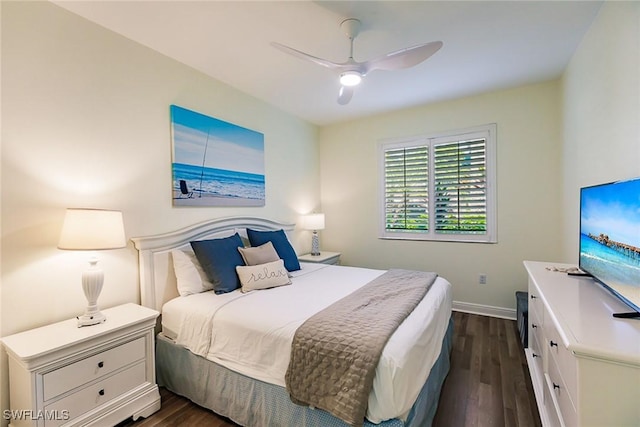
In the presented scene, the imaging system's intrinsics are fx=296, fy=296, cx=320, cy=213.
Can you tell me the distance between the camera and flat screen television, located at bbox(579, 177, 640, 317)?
1.25 meters

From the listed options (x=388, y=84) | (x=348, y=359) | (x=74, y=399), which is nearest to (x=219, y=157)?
(x=388, y=84)

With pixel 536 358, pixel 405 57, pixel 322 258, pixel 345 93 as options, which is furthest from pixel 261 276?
pixel 536 358

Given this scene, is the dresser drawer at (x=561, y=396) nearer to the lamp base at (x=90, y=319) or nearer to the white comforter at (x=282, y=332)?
A: the white comforter at (x=282, y=332)

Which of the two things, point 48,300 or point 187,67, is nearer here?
point 48,300

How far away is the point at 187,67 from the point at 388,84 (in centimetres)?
198

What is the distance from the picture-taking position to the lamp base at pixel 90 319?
1.80 m

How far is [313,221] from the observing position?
13.5ft

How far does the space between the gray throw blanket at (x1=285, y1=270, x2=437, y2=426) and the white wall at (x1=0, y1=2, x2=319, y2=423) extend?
1.53m

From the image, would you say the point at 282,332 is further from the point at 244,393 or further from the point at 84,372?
→ the point at 84,372

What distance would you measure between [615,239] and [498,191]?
2.16 meters

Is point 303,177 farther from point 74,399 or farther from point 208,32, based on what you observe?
point 74,399

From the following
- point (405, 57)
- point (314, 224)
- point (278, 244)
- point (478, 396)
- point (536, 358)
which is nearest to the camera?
point (405, 57)

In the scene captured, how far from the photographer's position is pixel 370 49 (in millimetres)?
2441

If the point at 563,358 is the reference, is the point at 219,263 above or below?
above
